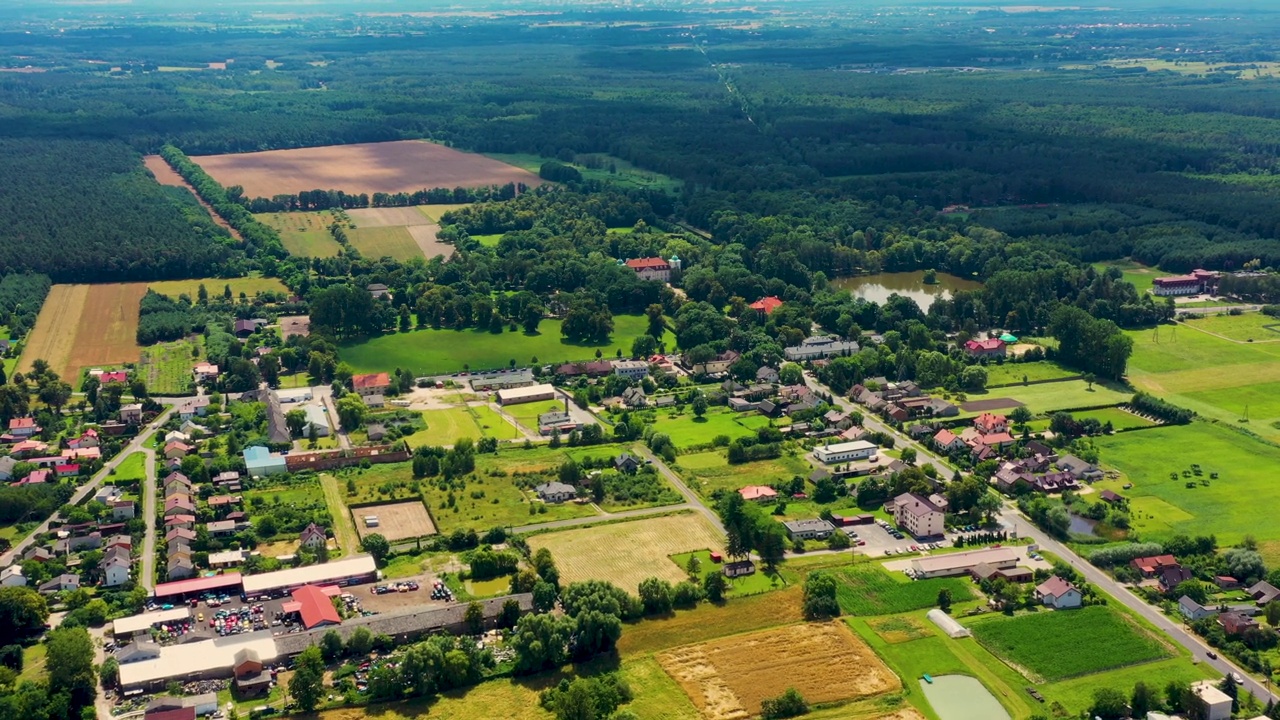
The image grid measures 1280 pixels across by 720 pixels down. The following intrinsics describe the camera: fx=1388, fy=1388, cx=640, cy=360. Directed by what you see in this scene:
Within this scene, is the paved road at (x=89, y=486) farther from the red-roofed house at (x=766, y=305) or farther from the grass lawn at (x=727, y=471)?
the red-roofed house at (x=766, y=305)

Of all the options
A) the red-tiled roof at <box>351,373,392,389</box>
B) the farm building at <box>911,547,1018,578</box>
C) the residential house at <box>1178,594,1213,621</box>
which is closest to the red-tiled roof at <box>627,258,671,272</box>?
the red-tiled roof at <box>351,373,392,389</box>

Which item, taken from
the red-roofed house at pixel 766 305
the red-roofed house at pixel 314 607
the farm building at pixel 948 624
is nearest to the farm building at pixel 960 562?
the farm building at pixel 948 624

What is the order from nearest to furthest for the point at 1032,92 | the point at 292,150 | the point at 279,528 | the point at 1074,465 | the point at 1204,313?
1. the point at 279,528
2. the point at 1074,465
3. the point at 1204,313
4. the point at 292,150
5. the point at 1032,92

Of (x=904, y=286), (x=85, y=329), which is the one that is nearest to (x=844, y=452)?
(x=904, y=286)

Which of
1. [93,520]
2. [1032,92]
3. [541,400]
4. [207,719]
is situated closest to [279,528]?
[93,520]

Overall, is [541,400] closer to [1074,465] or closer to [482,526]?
[482,526]

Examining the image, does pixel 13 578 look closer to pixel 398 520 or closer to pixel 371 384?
pixel 398 520
